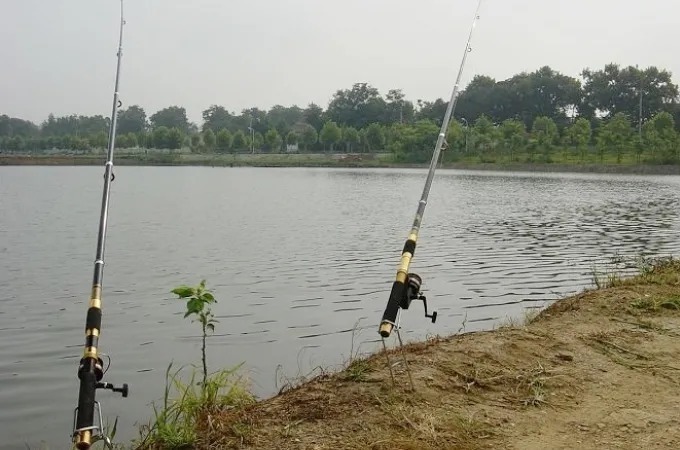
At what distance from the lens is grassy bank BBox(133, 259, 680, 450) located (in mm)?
4207

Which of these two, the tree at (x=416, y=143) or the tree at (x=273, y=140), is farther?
the tree at (x=273, y=140)

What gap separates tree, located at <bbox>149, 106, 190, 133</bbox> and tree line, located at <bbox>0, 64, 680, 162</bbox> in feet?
29.9

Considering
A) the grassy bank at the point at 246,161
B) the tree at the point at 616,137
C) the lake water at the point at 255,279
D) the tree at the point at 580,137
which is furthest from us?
the grassy bank at the point at 246,161

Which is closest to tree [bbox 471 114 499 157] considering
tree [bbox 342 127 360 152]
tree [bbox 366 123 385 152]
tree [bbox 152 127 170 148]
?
tree [bbox 366 123 385 152]

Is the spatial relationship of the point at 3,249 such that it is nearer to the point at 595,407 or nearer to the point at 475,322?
the point at 475,322

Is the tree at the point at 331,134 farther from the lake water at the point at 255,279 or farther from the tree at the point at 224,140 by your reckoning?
the lake water at the point at 255,279

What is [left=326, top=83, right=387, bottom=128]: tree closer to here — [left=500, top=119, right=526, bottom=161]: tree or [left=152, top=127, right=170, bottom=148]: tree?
[left=152, top=127, right=170, bottom=148]: tree

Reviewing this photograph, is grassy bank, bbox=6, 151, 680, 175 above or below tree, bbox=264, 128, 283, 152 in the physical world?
below

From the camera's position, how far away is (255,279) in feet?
44.3

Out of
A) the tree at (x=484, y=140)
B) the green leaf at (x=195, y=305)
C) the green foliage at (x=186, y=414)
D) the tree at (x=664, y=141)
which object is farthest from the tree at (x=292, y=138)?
the green foliage at (x=186, y=414)

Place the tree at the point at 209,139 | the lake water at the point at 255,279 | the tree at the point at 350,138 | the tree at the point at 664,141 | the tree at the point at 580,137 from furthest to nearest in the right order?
the tree at the point at 209,139 → the tree at the point at 350,138 → the tree at the point at 580,137 → the tree at the point at 664,141 → the lake water at the point at 255,279

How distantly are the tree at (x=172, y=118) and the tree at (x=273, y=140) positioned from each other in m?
58.1

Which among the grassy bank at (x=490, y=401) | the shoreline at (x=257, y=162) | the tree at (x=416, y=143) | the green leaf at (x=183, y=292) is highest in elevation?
the tree at (x=416, y=143)

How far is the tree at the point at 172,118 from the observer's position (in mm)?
179075
